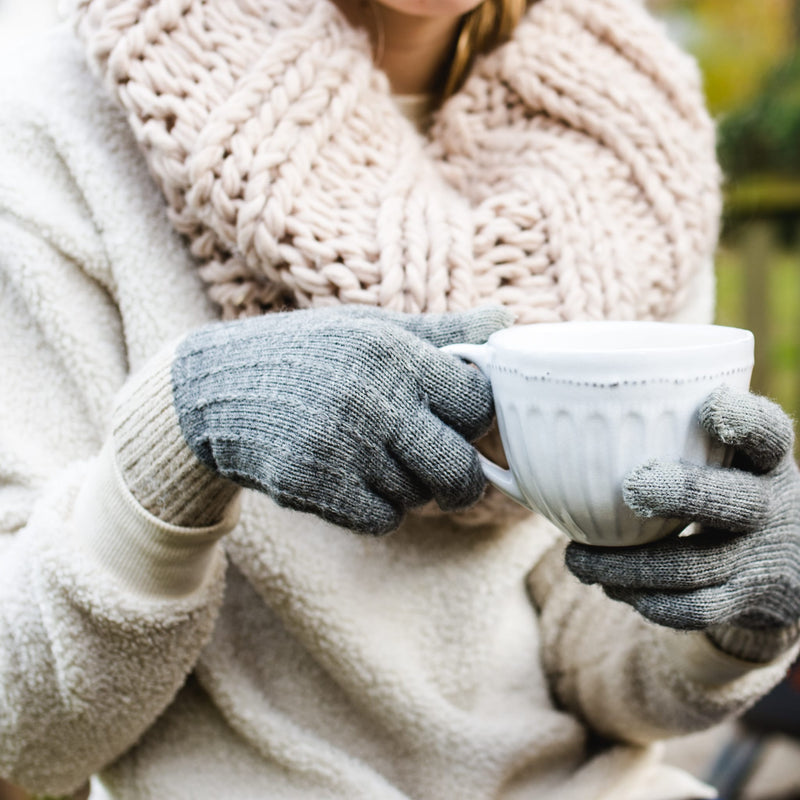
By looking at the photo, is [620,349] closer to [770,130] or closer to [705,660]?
[705,660]

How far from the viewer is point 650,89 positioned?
0.90 meters

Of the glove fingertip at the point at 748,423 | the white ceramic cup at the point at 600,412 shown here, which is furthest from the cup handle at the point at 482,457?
the glove fingertip at the point at 748,423

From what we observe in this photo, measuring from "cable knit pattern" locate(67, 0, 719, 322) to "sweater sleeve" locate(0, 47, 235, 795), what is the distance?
0.35 feet

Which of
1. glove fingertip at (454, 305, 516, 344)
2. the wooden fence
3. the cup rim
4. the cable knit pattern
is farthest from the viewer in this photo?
the wooden fence

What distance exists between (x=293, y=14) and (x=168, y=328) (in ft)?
0.99

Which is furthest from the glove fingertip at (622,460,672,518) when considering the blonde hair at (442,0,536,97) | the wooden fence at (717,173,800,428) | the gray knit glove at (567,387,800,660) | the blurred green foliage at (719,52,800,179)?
the blurred green foliage at (719,52,800,179)

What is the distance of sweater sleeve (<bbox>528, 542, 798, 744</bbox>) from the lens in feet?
2.73

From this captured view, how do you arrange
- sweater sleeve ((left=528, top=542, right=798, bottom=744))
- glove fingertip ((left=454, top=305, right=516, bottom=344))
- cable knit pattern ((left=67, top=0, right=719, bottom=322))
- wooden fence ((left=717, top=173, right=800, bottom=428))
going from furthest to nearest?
1. wooden fence ((left=717, top=173, right=800, bottom=428))
2. sweater sleeve ((left=528, top=542, right=798, bottom=744))
3. cable knit pattern ((left=67, top=0, right=719, bottom=322))
4. glove fingertip ((left=454, top=305, right=516, bottom=344))

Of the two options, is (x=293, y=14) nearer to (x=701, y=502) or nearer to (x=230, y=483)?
(x=230, y=483)

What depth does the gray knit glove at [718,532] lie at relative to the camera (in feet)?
1.68

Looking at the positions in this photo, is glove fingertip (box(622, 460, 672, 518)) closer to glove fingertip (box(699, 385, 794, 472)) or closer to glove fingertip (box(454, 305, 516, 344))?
glove fingertip (box(699, 385, 794, 472))

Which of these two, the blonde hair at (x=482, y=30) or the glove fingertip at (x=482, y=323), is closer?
the glove fingertip at (x=482, y=323)

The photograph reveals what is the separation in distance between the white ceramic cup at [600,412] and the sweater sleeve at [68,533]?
268 millimetres

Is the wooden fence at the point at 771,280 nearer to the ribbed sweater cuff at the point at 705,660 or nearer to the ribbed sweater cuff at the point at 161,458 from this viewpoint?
the ribbed sweater cuff at the point at 705,660
